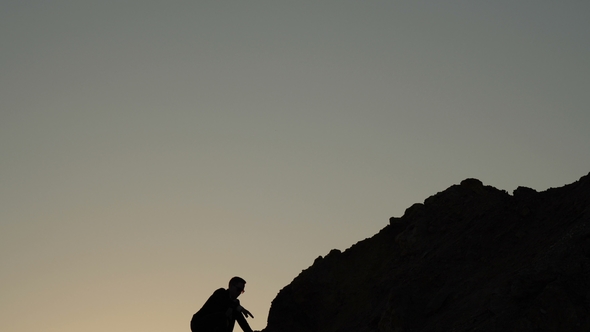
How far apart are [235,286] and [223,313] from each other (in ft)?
1.45

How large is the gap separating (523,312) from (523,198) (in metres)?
3.44

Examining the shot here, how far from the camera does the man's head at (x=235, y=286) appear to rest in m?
11.6

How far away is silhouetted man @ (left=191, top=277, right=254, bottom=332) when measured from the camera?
37.8 ft

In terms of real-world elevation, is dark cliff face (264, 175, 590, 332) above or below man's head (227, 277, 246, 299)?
below

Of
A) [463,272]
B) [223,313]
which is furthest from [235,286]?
[463,272]

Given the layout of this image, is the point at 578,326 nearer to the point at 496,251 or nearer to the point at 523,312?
the point at 523,312

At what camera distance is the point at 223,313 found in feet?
37.9

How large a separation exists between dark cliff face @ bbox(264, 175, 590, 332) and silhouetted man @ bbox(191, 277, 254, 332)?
2.41 metres

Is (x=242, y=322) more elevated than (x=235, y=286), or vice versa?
(x=235, y=286)

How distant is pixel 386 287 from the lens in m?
14.0

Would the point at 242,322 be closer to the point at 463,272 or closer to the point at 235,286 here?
the point at 235,286

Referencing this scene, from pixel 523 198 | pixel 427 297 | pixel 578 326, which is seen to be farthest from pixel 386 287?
pixel 578 326

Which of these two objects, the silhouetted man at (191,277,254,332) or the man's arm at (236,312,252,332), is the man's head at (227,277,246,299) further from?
the man's arm at (236,312,252,332)

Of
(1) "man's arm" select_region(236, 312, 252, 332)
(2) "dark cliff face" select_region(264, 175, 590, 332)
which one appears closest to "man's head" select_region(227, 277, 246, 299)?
(1) "man's arm" select_region(236, 312, 252, 332)
